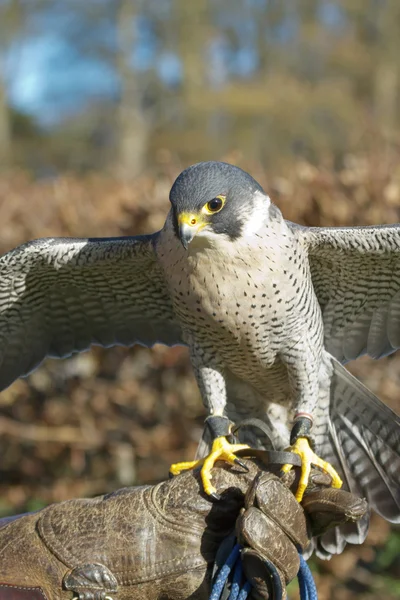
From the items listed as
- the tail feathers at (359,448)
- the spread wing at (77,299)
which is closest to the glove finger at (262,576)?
the tail feathers at (359,448)

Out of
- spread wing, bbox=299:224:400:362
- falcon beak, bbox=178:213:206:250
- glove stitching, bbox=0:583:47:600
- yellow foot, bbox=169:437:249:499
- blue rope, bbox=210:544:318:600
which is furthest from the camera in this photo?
spread wing, bbox=299:224:400:362

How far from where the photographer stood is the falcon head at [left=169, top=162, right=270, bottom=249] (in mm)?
2486

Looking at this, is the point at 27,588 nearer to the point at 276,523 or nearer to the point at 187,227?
the point at 276,523

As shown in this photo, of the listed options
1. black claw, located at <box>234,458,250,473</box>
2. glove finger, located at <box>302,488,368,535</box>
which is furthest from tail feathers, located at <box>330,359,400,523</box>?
black claw, located at <box>234,458,250,473</box>

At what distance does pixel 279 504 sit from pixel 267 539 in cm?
10

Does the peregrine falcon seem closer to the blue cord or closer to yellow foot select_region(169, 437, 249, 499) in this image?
yellow foot select_region(169, 437, 249, 499)

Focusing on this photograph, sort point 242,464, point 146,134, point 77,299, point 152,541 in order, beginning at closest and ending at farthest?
point 152,541 < point 242,464 < point 77,299 < point 146,134

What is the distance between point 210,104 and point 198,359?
16357 mm

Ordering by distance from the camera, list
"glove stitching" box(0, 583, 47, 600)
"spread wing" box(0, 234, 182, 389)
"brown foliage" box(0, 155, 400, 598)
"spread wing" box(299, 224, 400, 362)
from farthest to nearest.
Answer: "brown foliage" box(0, 155, 400, 598) → "spread wing" box(0, 234, 182, 389) → "spread wing" box(299, 224, 400, 362) → "glove stitching" box(0, 583, 47, 600)

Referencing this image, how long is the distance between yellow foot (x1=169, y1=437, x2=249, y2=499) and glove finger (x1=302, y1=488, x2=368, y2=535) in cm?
23

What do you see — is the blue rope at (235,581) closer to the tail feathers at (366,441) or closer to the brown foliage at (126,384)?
the tail feathers at (366,441)

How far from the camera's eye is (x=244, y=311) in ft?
8.82

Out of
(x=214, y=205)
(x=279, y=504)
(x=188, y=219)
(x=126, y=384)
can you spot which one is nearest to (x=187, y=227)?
(x=188, y=219)

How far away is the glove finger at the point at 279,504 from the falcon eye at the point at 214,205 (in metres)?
0.85
